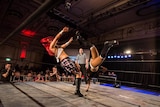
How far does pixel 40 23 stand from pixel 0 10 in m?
1.97

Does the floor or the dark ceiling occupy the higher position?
the dark ceiling

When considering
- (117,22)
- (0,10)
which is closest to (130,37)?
(117,22)

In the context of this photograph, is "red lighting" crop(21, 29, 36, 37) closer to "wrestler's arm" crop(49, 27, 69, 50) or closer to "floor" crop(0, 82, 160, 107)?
"floor" crop(0, 82, 160, 107)

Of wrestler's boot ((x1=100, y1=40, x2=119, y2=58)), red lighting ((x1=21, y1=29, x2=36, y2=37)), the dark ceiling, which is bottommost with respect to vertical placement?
wrestler's boot ((x1=100, y1=40, x2=119, y2=58))

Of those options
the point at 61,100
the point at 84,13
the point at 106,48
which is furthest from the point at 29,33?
the point at 61,100

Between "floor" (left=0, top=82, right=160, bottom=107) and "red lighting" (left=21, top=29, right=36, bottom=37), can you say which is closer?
"floor" (left=0, top=82, right=160, bottom=107)

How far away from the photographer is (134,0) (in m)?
4.30

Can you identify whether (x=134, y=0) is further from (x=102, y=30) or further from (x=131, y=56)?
(x=102, y=30)

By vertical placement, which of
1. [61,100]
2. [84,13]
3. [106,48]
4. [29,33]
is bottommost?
[61,100]

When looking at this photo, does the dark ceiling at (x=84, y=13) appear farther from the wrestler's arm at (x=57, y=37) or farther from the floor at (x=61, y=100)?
the floor at (x=61, y=100)

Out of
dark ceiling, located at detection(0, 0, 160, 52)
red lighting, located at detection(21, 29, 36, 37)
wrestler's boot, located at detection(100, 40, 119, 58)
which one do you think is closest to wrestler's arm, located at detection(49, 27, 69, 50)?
wrestler's boot, located at detection(100, 40, 119, 58)

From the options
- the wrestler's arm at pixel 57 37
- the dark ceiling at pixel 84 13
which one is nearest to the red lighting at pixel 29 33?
the dark ceiling at pixel 84 13

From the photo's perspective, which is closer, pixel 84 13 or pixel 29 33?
pixel 84 13

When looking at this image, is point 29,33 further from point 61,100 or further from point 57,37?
point 61,100
